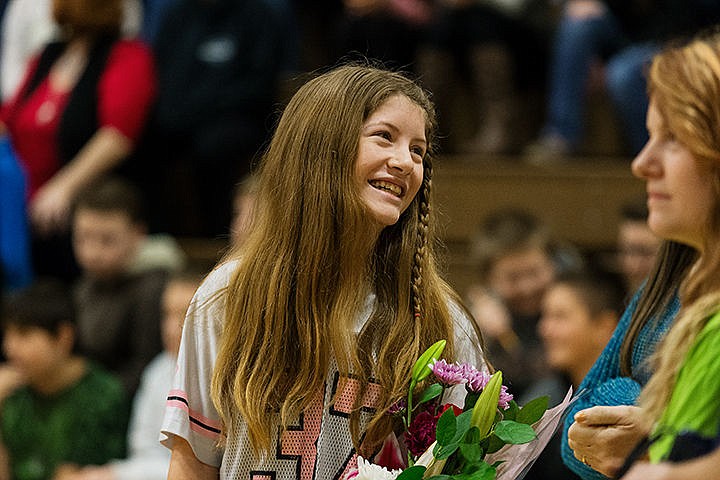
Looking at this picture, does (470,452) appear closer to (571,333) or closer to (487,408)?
(487,408)

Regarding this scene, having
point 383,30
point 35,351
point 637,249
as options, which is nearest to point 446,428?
point 637,249

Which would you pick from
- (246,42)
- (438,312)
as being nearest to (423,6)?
(246,42)

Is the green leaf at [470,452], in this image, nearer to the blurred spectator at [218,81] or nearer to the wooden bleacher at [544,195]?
the wooden bleacher at [544,195]

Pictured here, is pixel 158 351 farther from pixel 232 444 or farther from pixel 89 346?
pixel 232 444

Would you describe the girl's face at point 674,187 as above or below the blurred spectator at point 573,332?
above

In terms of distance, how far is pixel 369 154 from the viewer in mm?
2334

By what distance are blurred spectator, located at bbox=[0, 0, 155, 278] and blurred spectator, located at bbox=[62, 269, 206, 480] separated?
1241 mm

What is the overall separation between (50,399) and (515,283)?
173 centimetres

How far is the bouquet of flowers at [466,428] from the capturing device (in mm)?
2146

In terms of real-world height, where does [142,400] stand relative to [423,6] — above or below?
below

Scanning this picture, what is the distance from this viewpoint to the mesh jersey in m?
2.29

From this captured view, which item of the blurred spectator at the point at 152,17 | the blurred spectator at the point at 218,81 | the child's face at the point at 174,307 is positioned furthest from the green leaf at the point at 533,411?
the blurred spectator at the point at 152,17

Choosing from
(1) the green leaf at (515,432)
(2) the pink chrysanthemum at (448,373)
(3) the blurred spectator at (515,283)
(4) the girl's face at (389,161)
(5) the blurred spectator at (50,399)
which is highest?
(4) the girl's face at (389,161)

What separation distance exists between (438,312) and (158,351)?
111 inches
